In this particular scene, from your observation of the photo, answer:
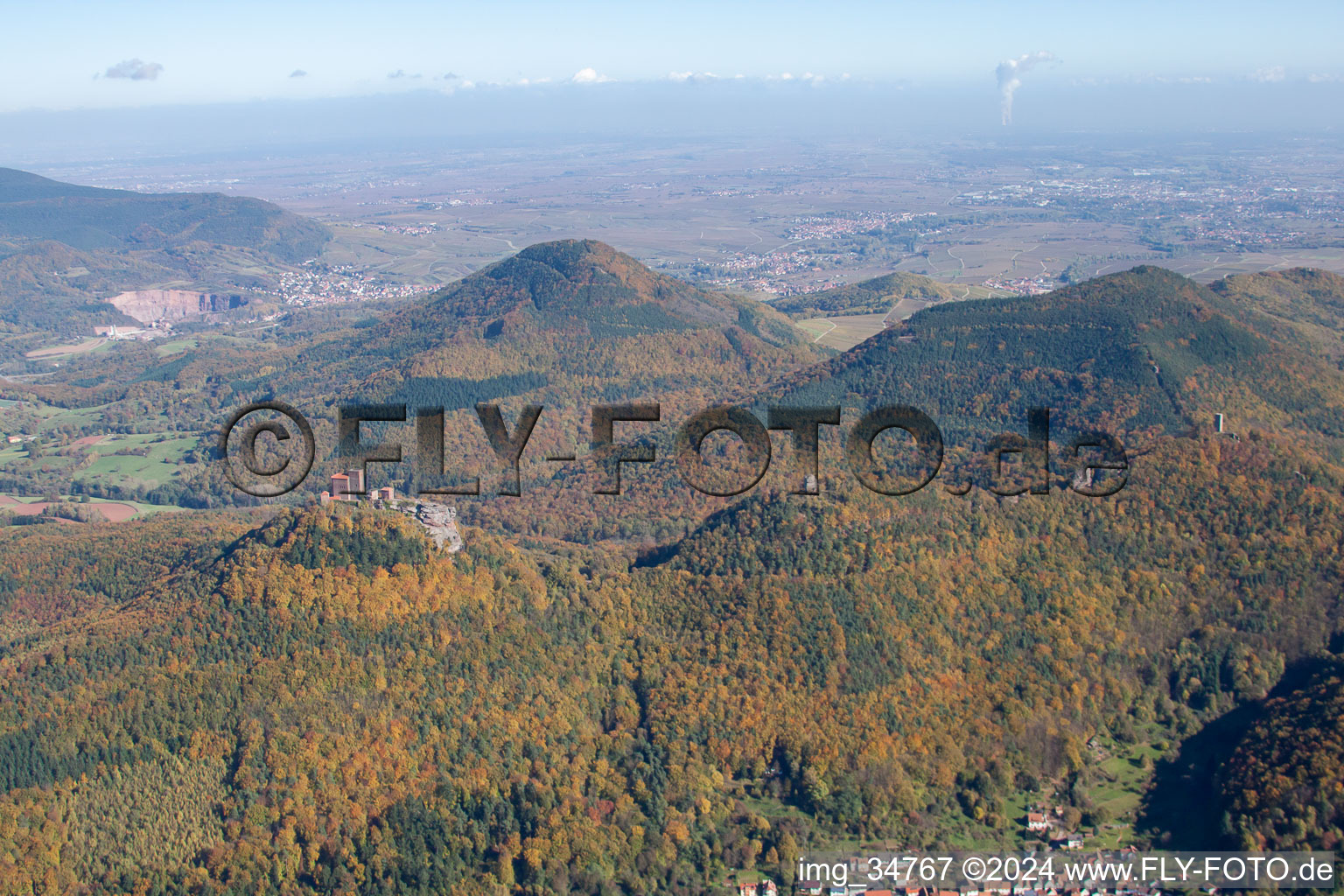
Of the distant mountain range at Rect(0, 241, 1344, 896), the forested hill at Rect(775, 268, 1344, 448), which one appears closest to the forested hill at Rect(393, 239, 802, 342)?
the forested hill at Rect(775, 268, 1344, 448)

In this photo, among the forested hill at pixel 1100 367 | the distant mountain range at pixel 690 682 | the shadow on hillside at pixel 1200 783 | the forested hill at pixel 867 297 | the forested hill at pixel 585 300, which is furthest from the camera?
the forested hill at pixel 867 297

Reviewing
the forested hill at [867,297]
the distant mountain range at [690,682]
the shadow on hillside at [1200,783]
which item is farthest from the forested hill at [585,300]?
the shadow on hillside at [1200,783]

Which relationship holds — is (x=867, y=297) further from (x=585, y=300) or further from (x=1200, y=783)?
(x=1200, y=783)

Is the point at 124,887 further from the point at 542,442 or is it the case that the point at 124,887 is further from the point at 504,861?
the point at 542,442

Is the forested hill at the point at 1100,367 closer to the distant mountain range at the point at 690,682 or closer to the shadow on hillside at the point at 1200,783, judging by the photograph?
the distant mountain range at the point at 690,682

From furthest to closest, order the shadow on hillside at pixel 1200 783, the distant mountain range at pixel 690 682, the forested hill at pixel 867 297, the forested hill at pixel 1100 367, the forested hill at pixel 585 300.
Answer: the forested hill at pixel 867 297
the forested hill at pixel 585 300
the forested hill at pixel 1100 367
the shadow on hillside at pixel 1200 783
the distant mountain range at pixel 690 682

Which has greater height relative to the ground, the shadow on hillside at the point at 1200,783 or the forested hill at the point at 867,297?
the forested hill at the point at 867,297

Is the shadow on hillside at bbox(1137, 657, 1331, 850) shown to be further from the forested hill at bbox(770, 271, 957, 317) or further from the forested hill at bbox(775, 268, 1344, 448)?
the forested hill at bbox(770, 271, 957, 317)

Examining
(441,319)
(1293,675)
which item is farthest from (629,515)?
(441,319)
